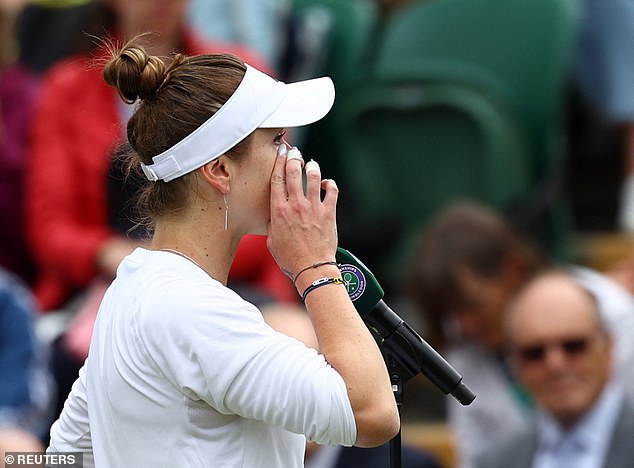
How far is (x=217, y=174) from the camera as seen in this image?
2.02 meters

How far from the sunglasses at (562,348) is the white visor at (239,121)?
82.8 inches

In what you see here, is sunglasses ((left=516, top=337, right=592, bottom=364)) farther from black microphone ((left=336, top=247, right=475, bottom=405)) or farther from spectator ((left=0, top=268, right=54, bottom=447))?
black microphone ((left=336, top=247, right=475, bottom=405))

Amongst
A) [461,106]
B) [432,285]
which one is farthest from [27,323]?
[461,106]

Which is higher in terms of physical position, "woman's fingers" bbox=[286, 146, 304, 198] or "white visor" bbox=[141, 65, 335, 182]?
"white visor" bbox=[141, 65, 335, 182]

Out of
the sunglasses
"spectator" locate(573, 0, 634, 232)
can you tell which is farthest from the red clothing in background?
"spectator" locate(573, 0, 634, 232)

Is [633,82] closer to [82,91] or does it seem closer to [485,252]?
[485,252]

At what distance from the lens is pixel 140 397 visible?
1927 mm

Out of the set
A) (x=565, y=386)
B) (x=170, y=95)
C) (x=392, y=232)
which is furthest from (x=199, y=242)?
(x=392, y=232)

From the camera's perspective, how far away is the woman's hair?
6.53ft

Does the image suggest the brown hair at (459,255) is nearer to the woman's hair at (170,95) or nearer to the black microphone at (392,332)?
the black microphone at (392,332)

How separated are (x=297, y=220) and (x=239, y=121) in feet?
0.60

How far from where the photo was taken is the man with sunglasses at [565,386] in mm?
3859

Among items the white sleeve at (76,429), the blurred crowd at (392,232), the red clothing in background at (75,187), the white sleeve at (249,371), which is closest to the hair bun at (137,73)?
the white sleeve at (249,371)

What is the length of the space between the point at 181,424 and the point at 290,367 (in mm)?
194
